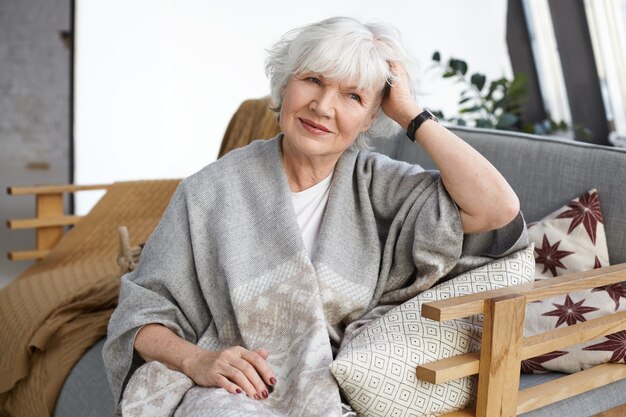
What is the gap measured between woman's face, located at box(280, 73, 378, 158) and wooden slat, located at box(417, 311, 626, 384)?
1.71ft

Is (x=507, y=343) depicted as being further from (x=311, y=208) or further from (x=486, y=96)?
(x=486, y=96)

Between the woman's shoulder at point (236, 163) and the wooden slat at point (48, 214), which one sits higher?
the woman's shoulder at point (236, 163)

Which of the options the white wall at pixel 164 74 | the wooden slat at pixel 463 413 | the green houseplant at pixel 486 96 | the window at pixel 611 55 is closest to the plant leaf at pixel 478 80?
the green houseplant at pixel 486 96

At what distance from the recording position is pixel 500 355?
174 centimetres

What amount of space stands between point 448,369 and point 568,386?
15.2 inches

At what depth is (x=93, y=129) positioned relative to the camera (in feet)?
14.4

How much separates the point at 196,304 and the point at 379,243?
16.8 inches

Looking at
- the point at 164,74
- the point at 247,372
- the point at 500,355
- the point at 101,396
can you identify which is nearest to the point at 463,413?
the point at 500,355

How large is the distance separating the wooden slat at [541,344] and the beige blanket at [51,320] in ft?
3.70

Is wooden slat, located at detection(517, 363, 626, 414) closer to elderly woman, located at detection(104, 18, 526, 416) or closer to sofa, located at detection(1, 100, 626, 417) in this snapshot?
sofa, located at detection(1, 100, 626, 417)

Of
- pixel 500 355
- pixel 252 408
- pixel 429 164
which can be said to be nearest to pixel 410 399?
pixel 500 355

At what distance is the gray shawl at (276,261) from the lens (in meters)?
1.92

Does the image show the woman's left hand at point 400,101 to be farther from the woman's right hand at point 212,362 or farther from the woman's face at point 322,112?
the woman's right hand at point 212,362

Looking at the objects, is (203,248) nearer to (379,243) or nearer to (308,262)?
(308,262)
